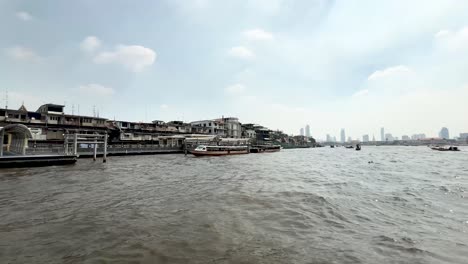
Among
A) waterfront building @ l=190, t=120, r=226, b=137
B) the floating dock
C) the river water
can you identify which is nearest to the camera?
the river water

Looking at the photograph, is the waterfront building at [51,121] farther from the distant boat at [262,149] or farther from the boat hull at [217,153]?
the distant boat at [262,149]

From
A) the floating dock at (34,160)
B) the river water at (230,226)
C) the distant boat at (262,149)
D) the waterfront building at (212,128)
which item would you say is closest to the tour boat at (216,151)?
the distant boat at (262,149)

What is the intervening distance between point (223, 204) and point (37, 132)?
55076mm

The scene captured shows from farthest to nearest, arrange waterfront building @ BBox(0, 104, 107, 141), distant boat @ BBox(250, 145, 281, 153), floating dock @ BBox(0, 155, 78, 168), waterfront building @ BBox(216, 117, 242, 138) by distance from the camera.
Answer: waterfront building @ BBox(216, 117, 242, 138)
distant boat @ BBox(250, 145, 281, 153)
waterfront building @ BBox(0, 104, 107, 141)
floating dock @ BBox(0, 155, 78, 168)

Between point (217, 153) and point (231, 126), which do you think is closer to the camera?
point (217, 153)

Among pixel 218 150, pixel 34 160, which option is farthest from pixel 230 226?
pixel 218 150

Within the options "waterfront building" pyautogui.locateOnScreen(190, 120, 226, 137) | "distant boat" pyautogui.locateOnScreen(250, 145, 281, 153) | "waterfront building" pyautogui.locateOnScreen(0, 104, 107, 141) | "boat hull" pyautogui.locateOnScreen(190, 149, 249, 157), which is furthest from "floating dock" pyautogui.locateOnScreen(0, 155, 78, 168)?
"waterfront building" pyautogui.locateOnScreen(190, 120, 226, 137)

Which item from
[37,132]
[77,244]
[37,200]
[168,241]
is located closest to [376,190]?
[168,241]

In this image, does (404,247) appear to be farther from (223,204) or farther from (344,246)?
(223,204)

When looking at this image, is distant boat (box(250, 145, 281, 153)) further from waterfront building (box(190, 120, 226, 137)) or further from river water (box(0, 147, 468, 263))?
river water (box(0, 147, 468, 263))

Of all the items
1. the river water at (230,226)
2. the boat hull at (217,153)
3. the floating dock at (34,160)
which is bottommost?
the river water at (230,226)

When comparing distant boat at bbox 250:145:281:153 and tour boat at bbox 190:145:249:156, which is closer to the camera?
tour boat at bbox 190:145:249:156

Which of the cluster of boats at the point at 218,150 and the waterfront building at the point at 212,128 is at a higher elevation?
the waterfront building at the point at 212,128

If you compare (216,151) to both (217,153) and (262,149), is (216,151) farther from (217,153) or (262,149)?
(262,149)
